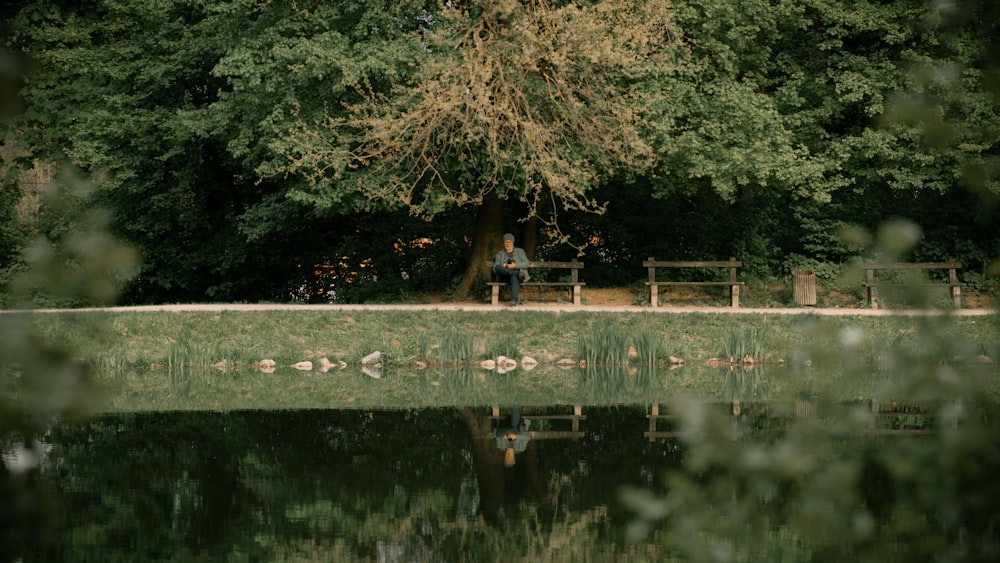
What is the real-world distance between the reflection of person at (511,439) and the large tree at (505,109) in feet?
22.5

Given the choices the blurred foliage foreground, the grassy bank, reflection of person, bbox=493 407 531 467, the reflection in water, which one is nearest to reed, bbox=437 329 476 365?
the grassy bank

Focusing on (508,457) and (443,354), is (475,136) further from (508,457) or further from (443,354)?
(508,457)

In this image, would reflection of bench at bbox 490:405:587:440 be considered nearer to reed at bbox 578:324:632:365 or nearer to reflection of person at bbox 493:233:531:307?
reed at bbox 578:324:632:365

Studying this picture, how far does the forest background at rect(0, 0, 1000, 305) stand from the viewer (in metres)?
19.5

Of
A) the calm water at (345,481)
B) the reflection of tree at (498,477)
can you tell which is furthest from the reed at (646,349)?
the reflection of tree at (498,477)

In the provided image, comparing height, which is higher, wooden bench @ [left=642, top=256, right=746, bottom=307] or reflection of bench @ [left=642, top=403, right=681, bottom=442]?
wooden bench @ [left=642, top=256, right=746, bottom=307]

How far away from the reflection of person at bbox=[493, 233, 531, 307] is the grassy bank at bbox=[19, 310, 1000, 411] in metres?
1.19


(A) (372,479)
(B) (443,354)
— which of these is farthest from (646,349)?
(A) (372,479)

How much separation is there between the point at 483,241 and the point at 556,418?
35.7ft

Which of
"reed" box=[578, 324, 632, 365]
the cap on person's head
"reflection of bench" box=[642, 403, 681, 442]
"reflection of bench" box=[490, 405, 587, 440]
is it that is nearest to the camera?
the cap on person's head

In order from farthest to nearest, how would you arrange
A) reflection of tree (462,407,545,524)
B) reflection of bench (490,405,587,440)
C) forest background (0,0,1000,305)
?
1. forest background (0,0,1000,305)
2. reflection of bench (490,405,587,440)
3. reflection of tree (462,407,545,524)

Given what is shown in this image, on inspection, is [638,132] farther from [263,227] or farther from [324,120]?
[263,227]

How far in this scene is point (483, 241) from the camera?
2372 cm

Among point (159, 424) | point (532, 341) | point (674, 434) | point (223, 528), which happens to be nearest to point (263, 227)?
point (532, 341)
